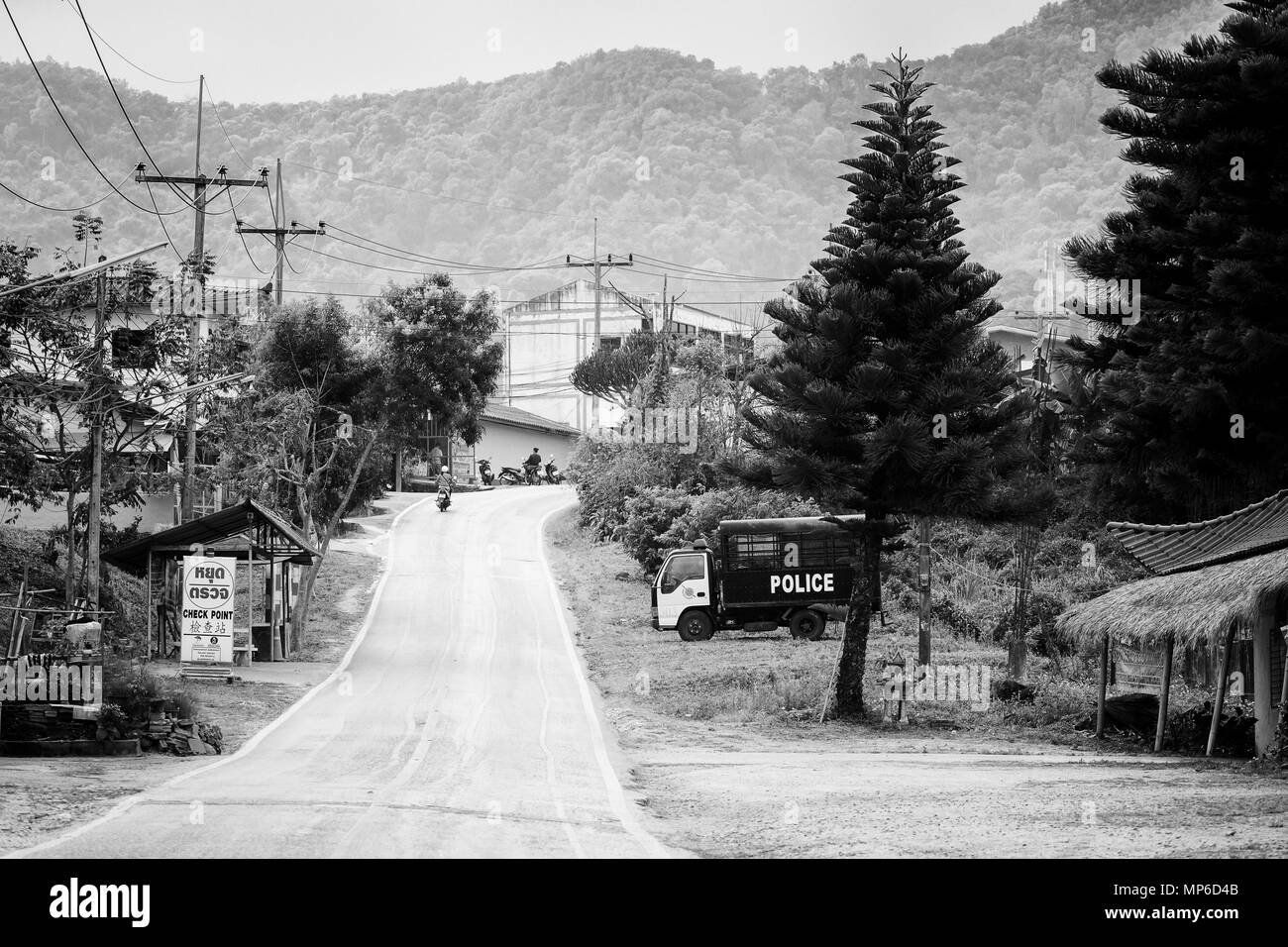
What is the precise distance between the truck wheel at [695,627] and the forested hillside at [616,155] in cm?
7770

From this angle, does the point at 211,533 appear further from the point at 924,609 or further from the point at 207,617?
the point at 924,609

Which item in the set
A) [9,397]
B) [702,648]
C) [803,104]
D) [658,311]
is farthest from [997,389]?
[803,104]

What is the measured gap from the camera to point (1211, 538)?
21734 millimetres

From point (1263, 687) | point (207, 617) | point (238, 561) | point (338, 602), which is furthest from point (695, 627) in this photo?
point (1263, 687)

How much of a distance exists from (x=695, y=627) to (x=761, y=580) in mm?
1887

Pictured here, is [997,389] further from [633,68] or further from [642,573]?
[633,68]

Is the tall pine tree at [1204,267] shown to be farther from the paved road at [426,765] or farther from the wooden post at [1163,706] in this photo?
the paved road at [426,765]

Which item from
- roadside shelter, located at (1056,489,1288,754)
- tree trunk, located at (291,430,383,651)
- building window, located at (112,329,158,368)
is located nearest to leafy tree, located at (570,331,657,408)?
tree trunk, located at (291,430,383,651)

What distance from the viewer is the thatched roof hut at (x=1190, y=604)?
16422 mm

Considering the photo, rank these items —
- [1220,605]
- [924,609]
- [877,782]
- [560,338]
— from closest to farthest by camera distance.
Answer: [877,782] < [1220,605] < [924,609] < [560,338]

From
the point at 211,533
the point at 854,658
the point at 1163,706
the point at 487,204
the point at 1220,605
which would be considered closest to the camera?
the point at 1220,605

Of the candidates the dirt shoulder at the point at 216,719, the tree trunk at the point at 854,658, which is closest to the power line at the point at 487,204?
the dirt shoulder at the point at 216,719

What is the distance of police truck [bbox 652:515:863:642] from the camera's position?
1320 inches
